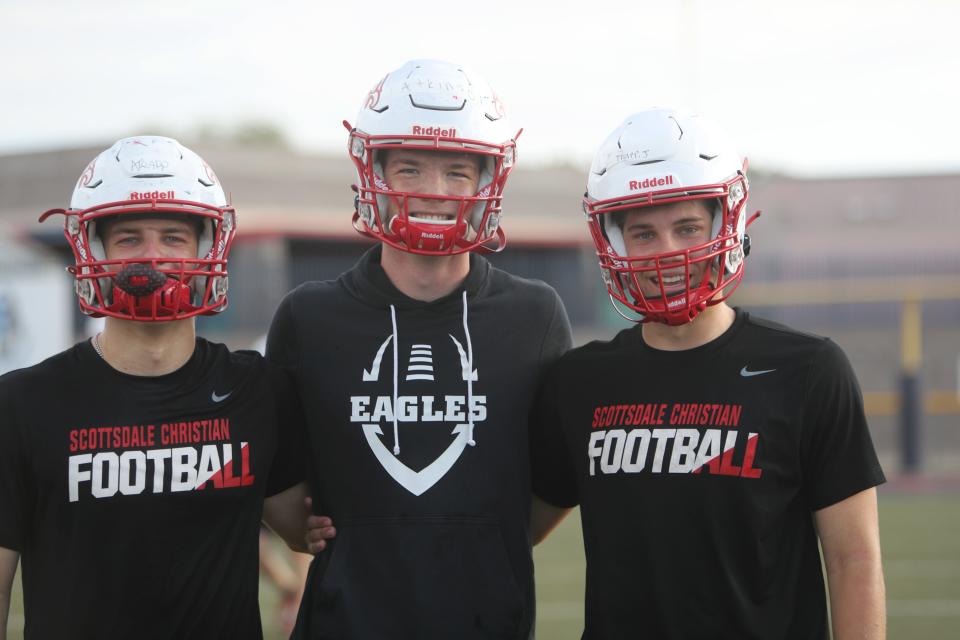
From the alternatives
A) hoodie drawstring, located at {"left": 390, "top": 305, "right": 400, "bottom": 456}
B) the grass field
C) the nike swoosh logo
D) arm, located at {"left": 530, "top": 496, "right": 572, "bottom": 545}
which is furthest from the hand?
the grass field

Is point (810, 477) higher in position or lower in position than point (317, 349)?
lower

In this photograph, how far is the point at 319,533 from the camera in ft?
11.0

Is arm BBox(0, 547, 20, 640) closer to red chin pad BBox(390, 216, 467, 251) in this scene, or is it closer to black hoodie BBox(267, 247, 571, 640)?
black hoodie BBox(267, 247, 571, 640)

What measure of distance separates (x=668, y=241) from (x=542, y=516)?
973mm

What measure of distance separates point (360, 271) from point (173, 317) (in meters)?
0.63

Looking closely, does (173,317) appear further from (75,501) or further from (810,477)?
(810,477)

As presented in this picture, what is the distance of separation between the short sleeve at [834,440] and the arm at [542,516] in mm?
837

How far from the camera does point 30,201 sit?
79.0ft

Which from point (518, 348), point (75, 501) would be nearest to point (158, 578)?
point (75, 501)

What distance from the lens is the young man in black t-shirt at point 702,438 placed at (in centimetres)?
302

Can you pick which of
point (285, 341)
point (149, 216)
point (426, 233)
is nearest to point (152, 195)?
point (149, 216)

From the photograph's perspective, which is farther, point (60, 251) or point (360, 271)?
point (60, 251)

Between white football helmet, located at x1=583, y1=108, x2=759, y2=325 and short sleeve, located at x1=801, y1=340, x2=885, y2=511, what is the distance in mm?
368

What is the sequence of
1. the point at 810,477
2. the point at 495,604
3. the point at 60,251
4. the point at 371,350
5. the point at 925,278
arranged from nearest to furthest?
the point at 810,477 < the point at 495,604 < the point at 371,350 < the point at 60,251 < the point at 925,278
